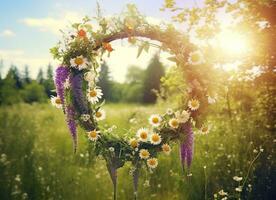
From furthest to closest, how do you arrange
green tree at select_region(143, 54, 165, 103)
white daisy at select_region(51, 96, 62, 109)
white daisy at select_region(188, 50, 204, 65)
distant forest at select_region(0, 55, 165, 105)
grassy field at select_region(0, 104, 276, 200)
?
1. green tree at select_region(143, 54, 165, 103)
2. distant forest at select_region(0, 55, 165, 105)
3. grassy field at select_region(0, 104, 276, 200)
4. white daisy at select_region(51, 96, 62, 109)
5. white daisy at select_region(188, 50, 204, 65)

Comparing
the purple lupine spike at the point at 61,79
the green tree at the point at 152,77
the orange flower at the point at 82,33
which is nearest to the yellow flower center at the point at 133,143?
the purple lupine spike at the point at 61,79

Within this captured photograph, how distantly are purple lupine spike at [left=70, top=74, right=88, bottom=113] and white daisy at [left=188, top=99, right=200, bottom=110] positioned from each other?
3.18ft

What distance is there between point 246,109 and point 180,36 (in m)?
5.06

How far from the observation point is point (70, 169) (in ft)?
21.0

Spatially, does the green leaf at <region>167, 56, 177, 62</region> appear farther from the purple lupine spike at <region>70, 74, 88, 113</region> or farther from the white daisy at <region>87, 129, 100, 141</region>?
the white daisy at <region>87, 129, 100, 141</region>

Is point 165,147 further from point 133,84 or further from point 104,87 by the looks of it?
point 133,84

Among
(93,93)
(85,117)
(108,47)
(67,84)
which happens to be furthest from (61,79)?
(108,47)

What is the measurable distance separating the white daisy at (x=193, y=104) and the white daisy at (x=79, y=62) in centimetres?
Answer: 104

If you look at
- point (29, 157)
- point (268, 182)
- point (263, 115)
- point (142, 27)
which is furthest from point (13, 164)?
point (263, 115)

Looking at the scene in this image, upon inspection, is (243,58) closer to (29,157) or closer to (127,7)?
(127,7)

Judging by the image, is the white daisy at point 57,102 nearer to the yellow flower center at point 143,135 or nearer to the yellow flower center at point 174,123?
the yellow flower center at point 143,135

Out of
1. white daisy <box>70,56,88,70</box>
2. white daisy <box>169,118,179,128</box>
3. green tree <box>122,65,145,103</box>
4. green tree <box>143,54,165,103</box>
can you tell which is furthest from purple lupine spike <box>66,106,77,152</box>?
green tree <box>122,65,145,103</box>

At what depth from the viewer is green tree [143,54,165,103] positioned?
148ft

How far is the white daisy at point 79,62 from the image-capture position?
4184mm
